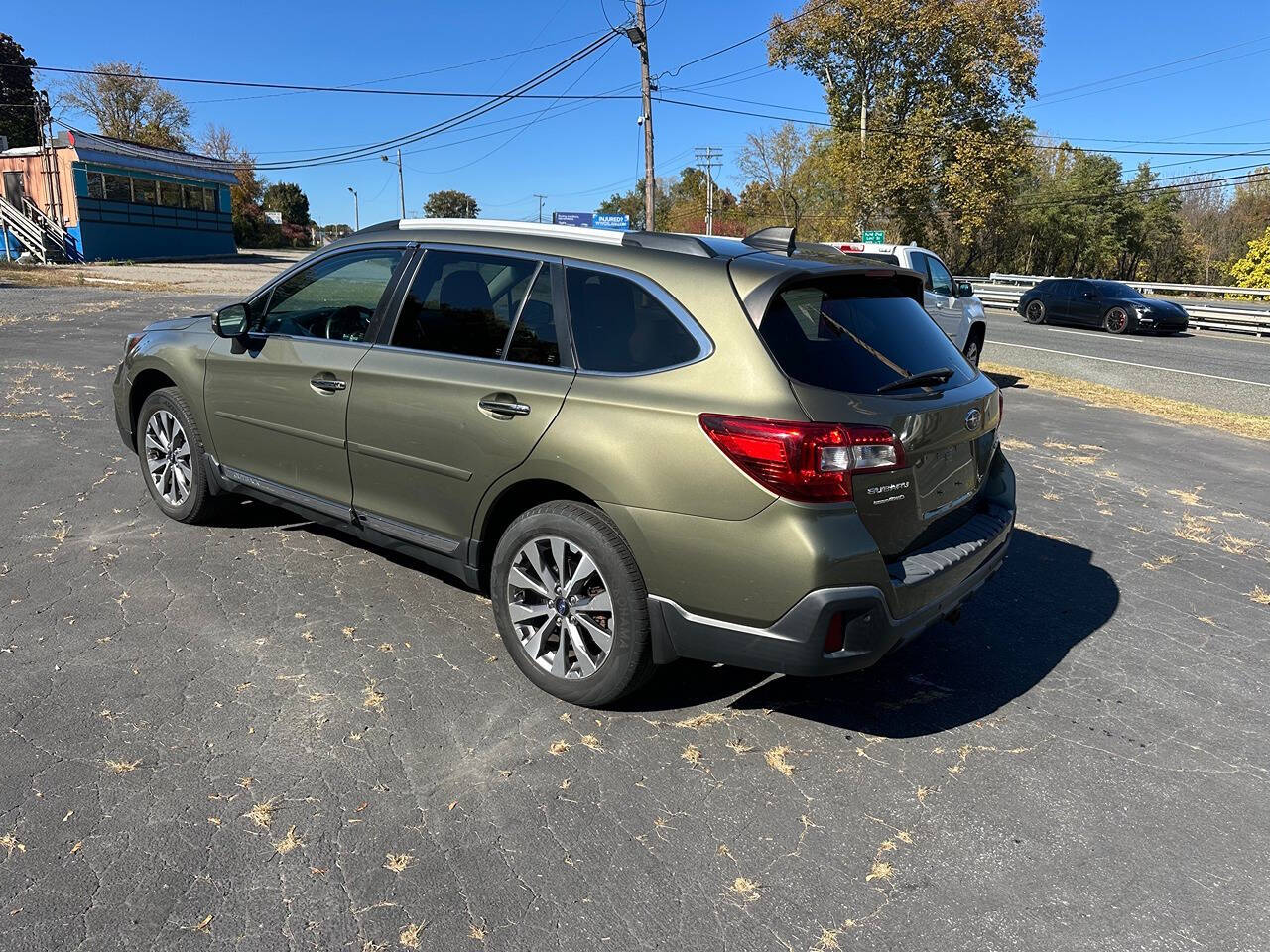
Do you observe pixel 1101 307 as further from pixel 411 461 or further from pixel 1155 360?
pixel 411 461

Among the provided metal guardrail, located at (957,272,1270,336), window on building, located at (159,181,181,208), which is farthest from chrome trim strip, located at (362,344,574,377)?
window on building, located at (159,181,181,208)

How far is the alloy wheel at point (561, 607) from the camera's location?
3309 millimetres

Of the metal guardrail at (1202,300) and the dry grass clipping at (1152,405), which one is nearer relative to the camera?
the dry grass clipping at (1152,405)

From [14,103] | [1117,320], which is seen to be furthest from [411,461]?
[14,103]

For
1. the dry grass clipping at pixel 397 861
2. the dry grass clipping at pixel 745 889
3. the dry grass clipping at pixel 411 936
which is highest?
the dry grass clipping at pixel 397 861

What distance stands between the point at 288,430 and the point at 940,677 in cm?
328

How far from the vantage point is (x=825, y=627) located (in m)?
2.87

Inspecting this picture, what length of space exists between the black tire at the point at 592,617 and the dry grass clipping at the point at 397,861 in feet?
3.15

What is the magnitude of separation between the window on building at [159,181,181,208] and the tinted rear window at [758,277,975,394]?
151 ft

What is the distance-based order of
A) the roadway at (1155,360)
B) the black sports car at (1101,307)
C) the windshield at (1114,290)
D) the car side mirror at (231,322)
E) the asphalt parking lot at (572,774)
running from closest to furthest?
the asphalt parking lot at (572,774), the car side mirror at (231,322), the roadway at (1155,360), the black sports car at (1101,307), the windshield at (1114,290)

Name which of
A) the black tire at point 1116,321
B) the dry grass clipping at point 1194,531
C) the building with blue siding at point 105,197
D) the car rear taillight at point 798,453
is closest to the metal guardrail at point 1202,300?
the black tire at point 1116,321

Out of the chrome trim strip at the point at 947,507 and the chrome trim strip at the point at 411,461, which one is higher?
the chrome trim strip at the point at 411,461

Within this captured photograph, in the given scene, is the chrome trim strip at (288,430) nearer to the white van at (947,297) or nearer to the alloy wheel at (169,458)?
the alloy wheel at (169,458)

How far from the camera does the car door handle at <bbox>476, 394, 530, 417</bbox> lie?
3.43 m
